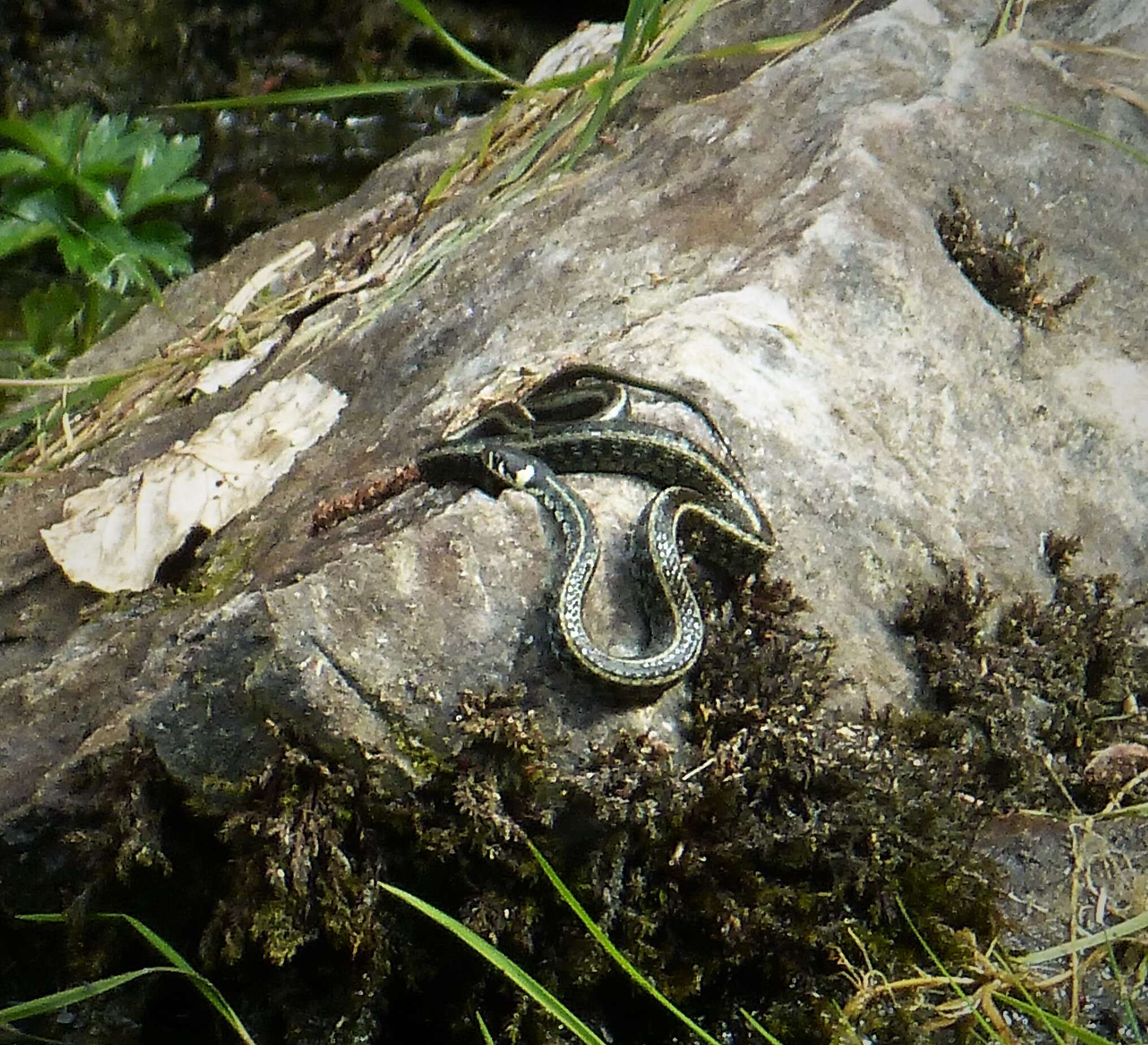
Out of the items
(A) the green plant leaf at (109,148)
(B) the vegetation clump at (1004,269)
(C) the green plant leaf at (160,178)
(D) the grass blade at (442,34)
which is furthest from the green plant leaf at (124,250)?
(B) the vegetation clump at (1004,269)

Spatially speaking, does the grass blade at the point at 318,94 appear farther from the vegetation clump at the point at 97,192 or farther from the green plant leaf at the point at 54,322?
the green plant leaf at the point at 54,322

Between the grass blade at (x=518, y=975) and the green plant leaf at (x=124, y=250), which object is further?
the green plant leaf at (x=124, y=250)

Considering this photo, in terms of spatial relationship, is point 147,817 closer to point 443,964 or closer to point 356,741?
point 356,741

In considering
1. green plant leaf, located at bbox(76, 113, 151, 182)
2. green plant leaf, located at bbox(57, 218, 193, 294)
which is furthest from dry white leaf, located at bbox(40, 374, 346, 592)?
green plant leaf, located at bbox(76, 113, 151, 182)

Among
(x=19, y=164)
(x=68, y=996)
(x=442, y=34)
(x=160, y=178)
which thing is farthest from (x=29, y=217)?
(x=68, y=996)

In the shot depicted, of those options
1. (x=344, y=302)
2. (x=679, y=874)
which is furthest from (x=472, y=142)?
(x=679, y=874)

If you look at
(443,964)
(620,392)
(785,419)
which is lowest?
(443,964)
